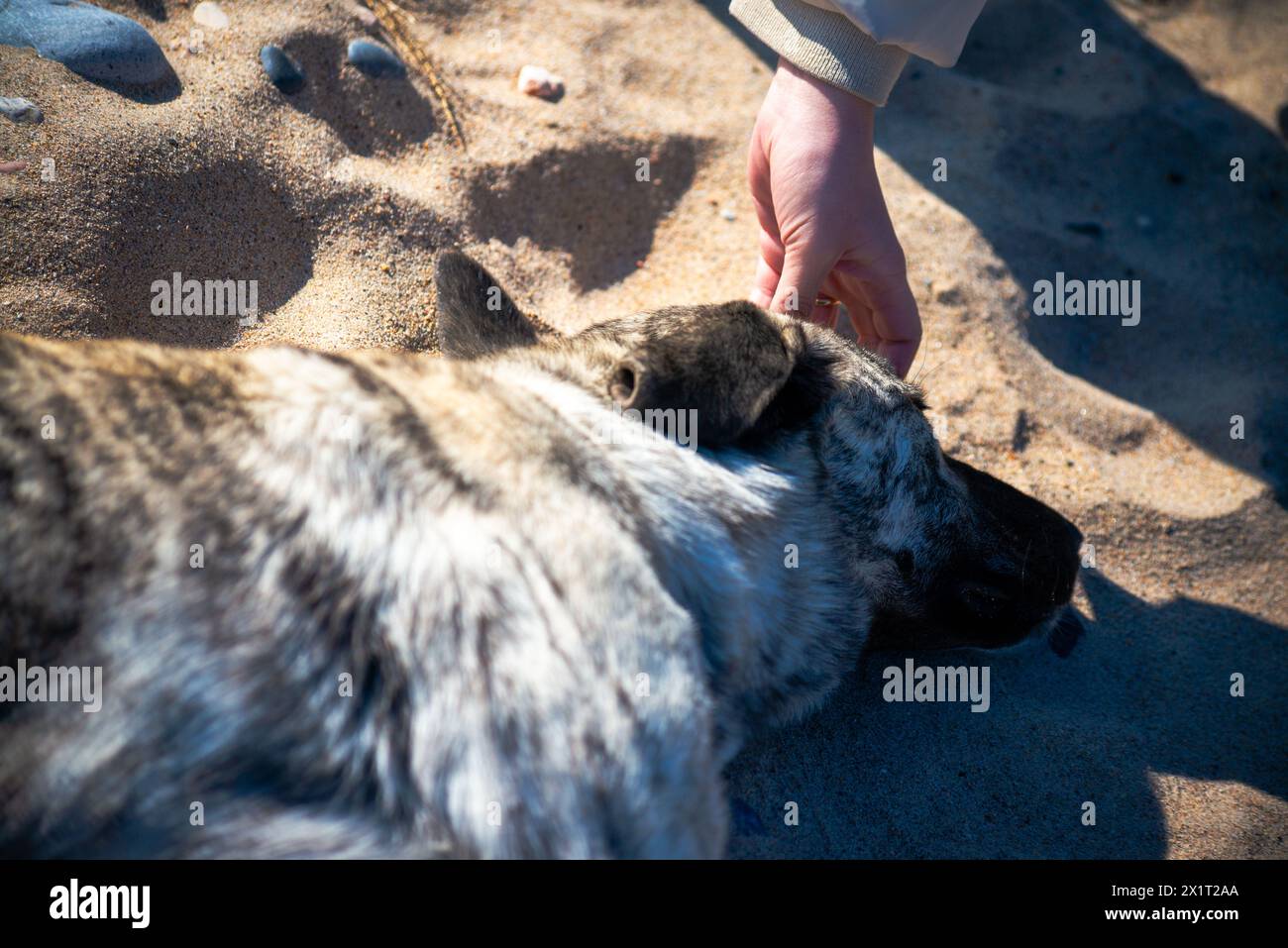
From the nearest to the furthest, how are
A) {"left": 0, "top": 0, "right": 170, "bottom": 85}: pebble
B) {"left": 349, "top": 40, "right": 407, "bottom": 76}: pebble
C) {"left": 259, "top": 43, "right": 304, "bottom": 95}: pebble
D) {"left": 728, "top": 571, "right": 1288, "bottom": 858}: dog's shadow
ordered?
{"left": 728, "top": 571, "right": 1288, "bottom": 858}: dog's shadow
{"left": 0, "top": 0, "right": 170, "bottom": 85}: pebble
{"left": 259, "top": 43, "right": 304, "bottom": 95}: pebble
{"left": 349, "top": 40, "right": 407, "bottom": 76}: pebble

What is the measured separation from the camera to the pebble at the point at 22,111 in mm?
3236

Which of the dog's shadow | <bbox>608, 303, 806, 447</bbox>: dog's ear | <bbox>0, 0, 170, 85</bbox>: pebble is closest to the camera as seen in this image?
<bbox>608, 303, 806, 447</bbox>: dog's ear

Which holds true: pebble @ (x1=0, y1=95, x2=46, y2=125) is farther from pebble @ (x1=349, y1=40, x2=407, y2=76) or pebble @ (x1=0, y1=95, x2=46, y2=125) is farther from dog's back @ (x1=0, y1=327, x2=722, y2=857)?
dog's back @ (x1=0, y1=327, x2=722, y2=857)

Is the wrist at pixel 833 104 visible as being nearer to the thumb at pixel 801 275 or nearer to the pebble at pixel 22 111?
the thumb at pixel 801 275

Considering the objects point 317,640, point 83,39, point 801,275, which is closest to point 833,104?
point 801,275

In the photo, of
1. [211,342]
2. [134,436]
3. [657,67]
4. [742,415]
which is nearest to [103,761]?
[134,436]

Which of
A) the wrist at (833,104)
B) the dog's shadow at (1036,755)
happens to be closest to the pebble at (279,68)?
the wrist at (833,104)

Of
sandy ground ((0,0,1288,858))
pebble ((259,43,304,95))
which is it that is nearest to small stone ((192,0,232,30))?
sandy ground ((0,0,1288,858))

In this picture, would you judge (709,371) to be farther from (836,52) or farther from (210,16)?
(210,16)

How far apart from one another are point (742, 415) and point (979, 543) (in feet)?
3.38

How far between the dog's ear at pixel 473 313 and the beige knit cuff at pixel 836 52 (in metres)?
1.39

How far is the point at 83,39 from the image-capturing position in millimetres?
3451

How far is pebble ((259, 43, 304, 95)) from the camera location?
3750mm

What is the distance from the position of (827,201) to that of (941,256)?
130 cm
